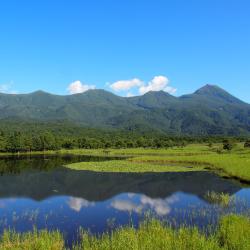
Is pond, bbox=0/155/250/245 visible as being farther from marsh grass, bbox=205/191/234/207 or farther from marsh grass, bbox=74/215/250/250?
marsh grass, bbox=74/215/250/250

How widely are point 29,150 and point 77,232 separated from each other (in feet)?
534

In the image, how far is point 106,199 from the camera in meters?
52.4

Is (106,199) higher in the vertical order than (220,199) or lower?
lower

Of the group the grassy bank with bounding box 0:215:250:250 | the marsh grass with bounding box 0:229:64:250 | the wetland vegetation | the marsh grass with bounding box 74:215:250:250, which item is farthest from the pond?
the marsh grass with bounding box 74:215:250:250

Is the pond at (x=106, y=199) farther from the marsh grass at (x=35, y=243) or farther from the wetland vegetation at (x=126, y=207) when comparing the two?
the marsh grass at (x=35, y=243)

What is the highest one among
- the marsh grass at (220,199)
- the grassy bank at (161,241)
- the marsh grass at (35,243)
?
the grassy bank at (161,241)

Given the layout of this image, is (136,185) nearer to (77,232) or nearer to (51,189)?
(51,189)

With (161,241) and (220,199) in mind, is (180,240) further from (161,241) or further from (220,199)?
(220,199)

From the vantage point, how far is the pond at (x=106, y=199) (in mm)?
37750

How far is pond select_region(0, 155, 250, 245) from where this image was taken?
37.8 m

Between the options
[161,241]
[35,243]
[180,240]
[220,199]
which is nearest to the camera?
[161,241]

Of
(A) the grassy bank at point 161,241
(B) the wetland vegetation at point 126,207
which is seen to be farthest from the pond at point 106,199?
(A) the grassy bank at point 161,241

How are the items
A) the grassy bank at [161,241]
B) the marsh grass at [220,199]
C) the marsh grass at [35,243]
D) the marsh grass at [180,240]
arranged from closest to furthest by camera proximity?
1. the marsh grass at [180,240]
2. the grassy bank at [161,241]
3. the marsh grass at [35,243]
4. the marsh grass at [220,199]

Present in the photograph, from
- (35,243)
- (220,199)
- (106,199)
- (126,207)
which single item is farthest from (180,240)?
(106,199)
